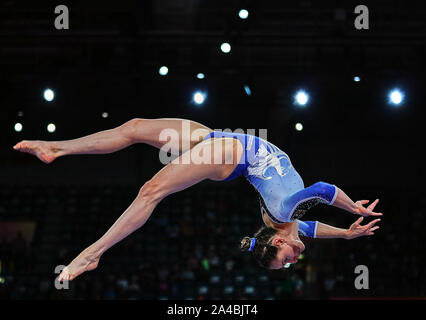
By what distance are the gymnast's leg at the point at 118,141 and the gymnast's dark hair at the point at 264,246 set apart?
2.74 feet

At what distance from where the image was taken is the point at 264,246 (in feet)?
14.7

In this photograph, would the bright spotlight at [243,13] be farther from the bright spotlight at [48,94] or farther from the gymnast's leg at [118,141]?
the gymnast's leg at [118,141]

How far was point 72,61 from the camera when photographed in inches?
370

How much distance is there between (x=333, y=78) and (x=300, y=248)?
580 cm

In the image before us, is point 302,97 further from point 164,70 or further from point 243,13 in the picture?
point 164,70

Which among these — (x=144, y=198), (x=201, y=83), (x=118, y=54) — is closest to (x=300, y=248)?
(x=144, y=198)

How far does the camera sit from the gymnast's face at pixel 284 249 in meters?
4.42

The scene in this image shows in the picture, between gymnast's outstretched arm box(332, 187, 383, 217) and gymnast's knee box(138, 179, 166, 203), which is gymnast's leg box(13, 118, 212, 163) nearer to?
gymnast's knee box(138, 179, 166, 203)

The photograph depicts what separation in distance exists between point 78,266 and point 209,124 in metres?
8.27

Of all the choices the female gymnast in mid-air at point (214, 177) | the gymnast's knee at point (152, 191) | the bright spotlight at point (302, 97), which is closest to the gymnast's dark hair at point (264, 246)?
the female gymnast in mid-air at point (214, 177)

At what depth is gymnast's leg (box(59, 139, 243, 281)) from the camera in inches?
163

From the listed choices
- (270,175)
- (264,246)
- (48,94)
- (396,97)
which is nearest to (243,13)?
(396,97)

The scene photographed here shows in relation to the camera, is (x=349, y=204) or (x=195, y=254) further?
(x=195, y=254)

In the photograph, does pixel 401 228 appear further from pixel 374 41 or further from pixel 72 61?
pixel 72 61
